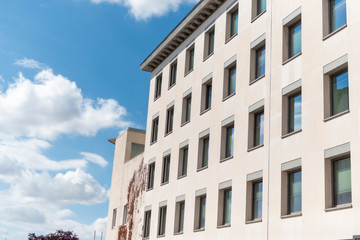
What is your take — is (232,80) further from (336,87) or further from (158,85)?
(158,85)

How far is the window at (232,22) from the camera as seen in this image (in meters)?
27.8

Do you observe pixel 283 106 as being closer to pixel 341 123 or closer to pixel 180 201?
pixel 341 123

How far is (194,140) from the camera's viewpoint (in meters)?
28.8

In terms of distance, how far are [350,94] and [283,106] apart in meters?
4.00

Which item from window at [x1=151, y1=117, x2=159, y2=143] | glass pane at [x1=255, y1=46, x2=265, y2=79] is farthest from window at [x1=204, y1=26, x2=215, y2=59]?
window at [x1=151, y1=117, x2=159, y2=143]

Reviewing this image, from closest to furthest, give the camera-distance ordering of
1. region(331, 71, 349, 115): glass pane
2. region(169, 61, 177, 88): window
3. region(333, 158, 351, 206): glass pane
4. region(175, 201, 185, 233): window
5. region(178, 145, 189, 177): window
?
region(333, 158, 351, 206): glass pane, region(331, 71, 349, 115): glass pane, region(175, 201, 185, 233): window, region(178, 145, 189, 177): window, region(169, 61, 177, 88): window

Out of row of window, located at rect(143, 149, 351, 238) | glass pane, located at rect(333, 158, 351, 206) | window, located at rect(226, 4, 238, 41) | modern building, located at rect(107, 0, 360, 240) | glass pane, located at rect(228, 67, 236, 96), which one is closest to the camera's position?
glass pane, located at rect(333, 158, 351, 206)

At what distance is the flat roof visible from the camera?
30016 mm

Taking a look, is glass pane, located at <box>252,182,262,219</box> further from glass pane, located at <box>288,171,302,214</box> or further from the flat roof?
the flat roof

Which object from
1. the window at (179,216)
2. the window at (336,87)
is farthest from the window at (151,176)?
the window at (336,87)

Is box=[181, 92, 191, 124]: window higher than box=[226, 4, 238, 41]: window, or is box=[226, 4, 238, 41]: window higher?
box=[226, 4, 238, 41]: window

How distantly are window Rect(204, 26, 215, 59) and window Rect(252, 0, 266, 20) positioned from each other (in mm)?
4452

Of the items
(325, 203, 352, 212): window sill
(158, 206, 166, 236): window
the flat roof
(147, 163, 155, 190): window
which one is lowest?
(325, 203, 352, 212): window sill

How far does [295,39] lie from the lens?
73.4 ft
